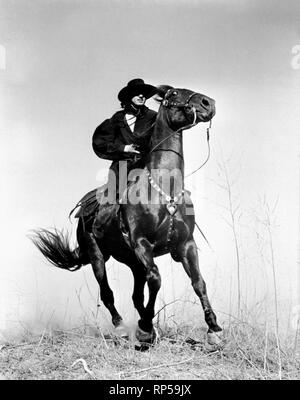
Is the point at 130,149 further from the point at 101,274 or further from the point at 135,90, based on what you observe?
the point at 101,274

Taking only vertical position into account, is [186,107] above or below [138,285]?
above

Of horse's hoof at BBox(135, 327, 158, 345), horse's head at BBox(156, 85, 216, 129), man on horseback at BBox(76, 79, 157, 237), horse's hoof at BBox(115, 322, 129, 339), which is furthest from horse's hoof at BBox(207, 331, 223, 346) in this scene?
horse's head at BBox(156, 85, 216, 129)

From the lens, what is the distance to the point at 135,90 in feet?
17.5

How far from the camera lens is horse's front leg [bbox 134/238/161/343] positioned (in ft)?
15.5

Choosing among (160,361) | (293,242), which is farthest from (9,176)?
(293,242)

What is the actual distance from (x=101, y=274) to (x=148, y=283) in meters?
0.81

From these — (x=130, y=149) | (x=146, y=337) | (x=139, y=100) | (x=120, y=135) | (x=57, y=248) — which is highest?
(x=139, y=100)

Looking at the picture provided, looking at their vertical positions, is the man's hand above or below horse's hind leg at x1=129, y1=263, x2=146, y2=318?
above

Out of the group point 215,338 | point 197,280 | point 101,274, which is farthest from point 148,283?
point 101,274

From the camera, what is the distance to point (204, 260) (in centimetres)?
533

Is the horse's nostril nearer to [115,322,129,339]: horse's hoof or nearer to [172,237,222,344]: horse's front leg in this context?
[172,237,222,344]: horse's front leg

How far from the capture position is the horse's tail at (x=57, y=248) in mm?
5473

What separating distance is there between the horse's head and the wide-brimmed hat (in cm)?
19
